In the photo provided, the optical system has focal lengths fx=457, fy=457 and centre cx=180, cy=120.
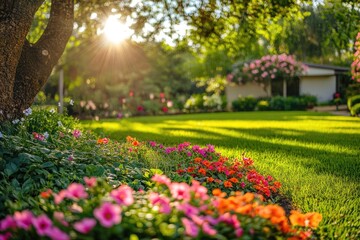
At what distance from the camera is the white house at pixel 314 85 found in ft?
107

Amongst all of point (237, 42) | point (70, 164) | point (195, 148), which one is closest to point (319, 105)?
point (237, 42)

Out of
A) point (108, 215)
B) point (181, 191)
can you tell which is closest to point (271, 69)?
point (181, 191)

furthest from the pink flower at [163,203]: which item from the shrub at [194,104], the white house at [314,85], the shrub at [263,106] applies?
the white house at [314,85]

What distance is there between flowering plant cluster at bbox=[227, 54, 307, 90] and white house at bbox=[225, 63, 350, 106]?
1264 mm

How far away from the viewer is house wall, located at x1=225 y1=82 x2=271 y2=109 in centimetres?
3416

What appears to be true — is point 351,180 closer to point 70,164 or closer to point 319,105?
point 70,164

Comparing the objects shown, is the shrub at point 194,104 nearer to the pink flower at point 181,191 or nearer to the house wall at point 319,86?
the house wall at point 319,86

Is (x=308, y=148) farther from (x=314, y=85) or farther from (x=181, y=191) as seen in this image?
(x=314, y=85)

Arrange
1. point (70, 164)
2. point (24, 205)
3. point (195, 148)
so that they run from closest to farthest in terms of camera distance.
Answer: point (24, 205), point (70, 164), point (195, 148)

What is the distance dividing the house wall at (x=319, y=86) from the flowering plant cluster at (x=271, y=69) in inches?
78.0

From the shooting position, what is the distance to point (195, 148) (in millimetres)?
6367

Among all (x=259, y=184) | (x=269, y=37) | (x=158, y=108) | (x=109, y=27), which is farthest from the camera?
(x=158, y=108)

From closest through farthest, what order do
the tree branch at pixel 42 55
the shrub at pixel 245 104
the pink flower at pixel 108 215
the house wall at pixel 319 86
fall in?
the pink flower at pixel 108 215
the tree branch at pixel 42 55
the shrub at pixel 245 104
the house wall at pixel 319 86

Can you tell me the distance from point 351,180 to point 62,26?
4.75 metres
